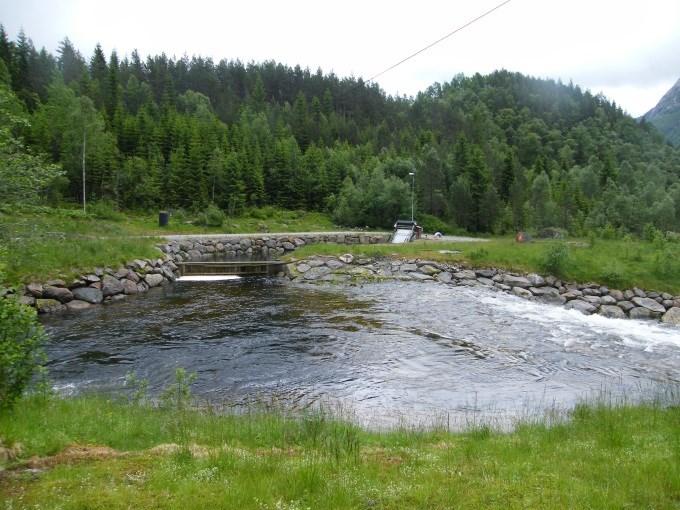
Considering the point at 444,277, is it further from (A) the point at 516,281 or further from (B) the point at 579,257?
(B) the point at 579,257

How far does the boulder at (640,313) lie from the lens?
26.2 meters

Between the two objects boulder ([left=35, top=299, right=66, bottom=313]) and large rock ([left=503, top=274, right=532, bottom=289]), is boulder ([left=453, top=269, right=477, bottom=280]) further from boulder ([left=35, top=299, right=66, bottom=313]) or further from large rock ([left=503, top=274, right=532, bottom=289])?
boulder ([left=35, top=299, right=66, bottom=313])

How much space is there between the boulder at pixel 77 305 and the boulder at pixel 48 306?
299mm

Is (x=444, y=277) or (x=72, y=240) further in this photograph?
(x=444, y=277)

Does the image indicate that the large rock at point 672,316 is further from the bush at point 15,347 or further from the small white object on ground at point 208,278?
the bush at point 15,347

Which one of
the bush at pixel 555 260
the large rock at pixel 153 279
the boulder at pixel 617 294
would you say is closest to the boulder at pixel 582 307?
the boulder at pixel 617 294

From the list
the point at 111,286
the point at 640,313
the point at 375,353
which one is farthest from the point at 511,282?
the point at 111,286

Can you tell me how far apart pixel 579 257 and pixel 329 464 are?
30048 millimetres

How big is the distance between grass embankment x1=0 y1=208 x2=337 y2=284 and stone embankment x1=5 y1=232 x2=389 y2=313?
737mm

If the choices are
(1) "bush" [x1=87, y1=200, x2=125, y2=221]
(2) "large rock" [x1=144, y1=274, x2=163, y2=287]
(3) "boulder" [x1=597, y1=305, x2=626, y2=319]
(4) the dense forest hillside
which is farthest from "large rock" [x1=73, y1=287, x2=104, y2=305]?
(1) "bush" [x1=87, y1=200, x2=125, y2=221]

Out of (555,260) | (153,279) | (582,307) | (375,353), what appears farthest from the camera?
(153,279)

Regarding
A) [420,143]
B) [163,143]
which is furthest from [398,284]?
[420,143]

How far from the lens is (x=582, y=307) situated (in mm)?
26734

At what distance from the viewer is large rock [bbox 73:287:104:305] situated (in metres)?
26.0
